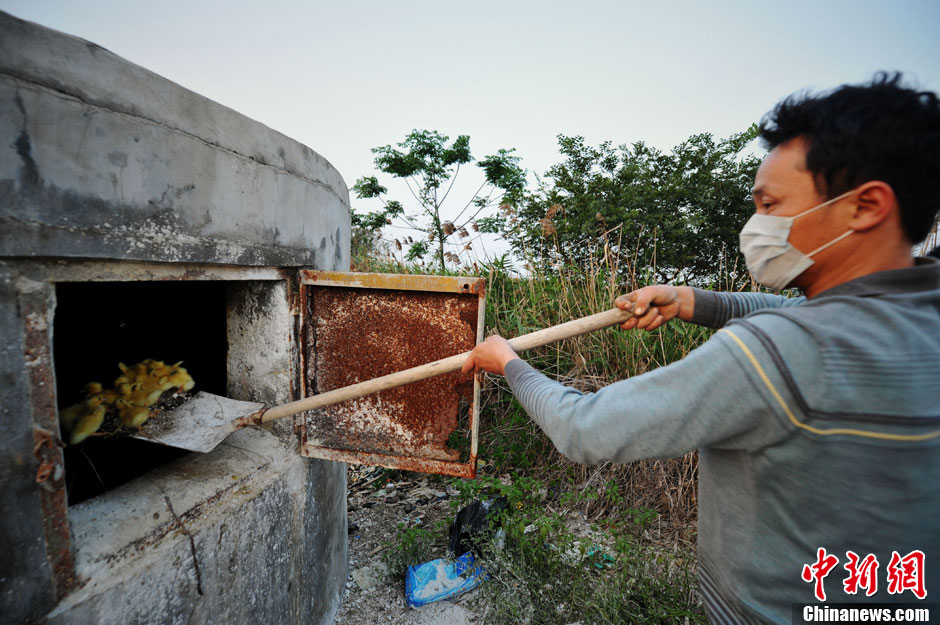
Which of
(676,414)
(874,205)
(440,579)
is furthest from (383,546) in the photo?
(874,205)

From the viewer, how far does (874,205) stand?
3.35 feet

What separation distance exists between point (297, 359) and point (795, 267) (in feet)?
6.26

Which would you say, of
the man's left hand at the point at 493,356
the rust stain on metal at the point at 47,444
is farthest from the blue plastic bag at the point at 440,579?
the rust stain on metal at the point at 47,444

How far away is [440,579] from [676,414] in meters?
2.36

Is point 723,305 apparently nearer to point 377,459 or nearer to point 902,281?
point 902,281

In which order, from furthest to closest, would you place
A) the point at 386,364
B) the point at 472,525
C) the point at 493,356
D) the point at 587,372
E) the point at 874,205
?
the point at 587,372
the point at 472,525
the point at 386,364
the point at 493,356
the point at 874,205

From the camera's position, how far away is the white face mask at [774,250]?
1168mm

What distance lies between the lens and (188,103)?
1445 mm

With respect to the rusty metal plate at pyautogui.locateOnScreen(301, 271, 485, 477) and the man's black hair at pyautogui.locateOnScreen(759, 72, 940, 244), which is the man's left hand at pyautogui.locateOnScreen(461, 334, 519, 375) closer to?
the rusty metal plate at pyautogui.locateOnScreen(301, 271, 485, 477)

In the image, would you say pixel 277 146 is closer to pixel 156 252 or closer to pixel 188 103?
pixel 188 103

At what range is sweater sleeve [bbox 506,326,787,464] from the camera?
37.3 inches

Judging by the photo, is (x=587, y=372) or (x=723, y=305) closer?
(x=723, y=305)

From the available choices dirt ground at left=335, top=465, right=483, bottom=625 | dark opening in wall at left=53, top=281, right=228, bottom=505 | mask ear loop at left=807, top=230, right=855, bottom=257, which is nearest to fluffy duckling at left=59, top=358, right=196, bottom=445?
dark opening in wall at left=53, top=281, right=228, bottom=505

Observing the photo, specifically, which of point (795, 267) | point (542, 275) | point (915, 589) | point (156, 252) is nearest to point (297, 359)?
point (156, 252)
